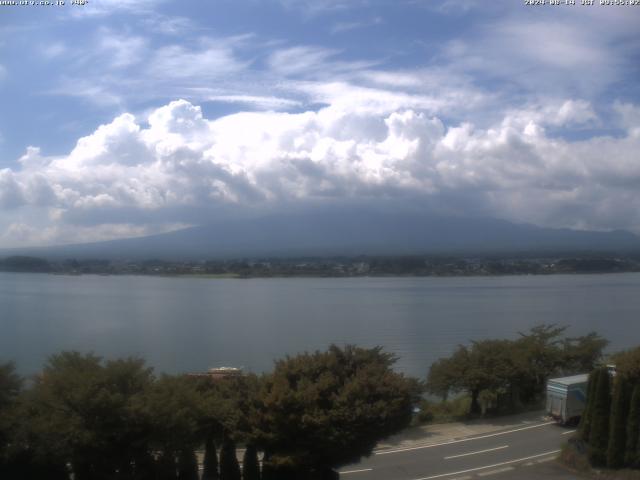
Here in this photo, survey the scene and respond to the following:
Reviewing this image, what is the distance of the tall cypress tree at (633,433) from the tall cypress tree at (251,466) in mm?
5036

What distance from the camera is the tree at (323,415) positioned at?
27.1 feet

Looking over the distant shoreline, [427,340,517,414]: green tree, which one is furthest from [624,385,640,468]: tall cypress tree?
the distant shoreline

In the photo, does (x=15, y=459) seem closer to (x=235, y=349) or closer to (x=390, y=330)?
(x=235, y=349)

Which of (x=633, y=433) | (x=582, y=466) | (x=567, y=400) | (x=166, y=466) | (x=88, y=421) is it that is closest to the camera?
(x=88, y=421)

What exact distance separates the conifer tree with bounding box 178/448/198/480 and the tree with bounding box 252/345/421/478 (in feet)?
2.98

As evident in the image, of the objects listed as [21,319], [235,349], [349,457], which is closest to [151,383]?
[349,457]

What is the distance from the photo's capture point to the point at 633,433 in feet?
29.7

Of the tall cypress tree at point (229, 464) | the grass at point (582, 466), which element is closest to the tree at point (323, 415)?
the tall cypress tree at point (229, 464)

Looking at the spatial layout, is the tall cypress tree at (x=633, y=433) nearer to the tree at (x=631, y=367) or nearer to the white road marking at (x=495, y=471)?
A: the tree at (x=631, y=367)

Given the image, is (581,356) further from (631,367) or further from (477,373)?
(631,367)

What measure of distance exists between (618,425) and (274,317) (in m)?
34.2

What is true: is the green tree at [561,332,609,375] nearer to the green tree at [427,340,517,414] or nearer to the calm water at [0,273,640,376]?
the green tree at [427,340,517,414]

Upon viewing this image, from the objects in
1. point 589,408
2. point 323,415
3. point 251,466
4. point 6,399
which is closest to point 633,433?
point 589,408

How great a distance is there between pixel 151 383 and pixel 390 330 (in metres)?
28.6
